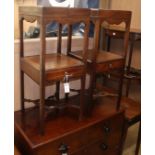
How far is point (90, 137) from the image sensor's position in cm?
Answer: 151

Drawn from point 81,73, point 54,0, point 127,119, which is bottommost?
point 127,119

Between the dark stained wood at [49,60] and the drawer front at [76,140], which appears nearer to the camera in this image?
the dark stained wood at [49,60]

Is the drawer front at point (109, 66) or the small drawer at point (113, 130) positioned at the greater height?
the drawer front at point (109, 66)

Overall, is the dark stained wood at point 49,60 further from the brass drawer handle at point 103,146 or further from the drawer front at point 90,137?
the brass drawer handle at point 103,146

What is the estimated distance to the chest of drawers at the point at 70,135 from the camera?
1.28 m

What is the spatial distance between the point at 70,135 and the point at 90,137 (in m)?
0.21

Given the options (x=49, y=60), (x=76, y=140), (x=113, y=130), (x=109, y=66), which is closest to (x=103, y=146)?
(x=113, y=130)

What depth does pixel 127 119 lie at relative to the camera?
177 cm

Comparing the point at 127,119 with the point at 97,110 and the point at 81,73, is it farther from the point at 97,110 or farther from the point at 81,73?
the point at 81,73

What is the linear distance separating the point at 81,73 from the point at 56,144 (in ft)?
1.52

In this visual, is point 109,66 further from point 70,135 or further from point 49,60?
point 70,135

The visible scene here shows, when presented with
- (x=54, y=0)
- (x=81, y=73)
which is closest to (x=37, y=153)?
(x=81, y=73)

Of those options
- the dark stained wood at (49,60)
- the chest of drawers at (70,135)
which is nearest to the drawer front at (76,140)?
the chest of drawers at (70,135)

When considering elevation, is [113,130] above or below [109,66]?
below
